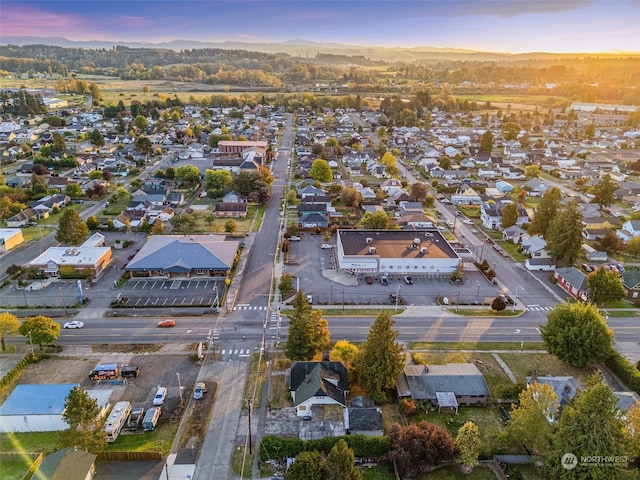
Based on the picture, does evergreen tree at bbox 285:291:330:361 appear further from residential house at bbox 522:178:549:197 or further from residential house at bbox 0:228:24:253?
residential house at bbox 522:178:549:197

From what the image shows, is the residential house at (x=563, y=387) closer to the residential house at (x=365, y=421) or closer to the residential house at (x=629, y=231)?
the residential house at (x=365, y=421)

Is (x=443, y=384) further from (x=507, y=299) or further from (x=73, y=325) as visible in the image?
(x=73, y=325)

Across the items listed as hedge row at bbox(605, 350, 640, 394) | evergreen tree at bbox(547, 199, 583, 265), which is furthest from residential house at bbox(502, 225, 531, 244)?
hedge row at bbox(605, 350, 640, 394)

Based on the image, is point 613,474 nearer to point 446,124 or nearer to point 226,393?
point 226,393

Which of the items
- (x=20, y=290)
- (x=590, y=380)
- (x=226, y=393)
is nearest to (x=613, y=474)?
(x=590, y=380)

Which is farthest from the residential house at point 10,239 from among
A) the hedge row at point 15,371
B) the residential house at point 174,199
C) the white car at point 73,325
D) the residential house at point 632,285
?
the residential house at point 632,285
